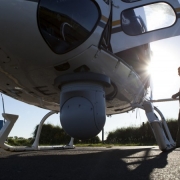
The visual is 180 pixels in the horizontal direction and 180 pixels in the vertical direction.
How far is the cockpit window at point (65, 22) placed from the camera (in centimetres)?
366

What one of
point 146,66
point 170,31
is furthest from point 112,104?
point 170,31

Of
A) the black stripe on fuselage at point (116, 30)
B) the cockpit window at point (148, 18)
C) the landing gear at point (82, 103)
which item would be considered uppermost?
the cockpit window at point (148, 18)

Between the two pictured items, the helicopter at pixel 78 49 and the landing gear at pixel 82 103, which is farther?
the landing gear at pixel 82 103

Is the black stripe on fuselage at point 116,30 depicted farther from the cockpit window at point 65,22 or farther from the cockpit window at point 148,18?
the cockpit window at point 65,22

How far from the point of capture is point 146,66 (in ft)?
21.5

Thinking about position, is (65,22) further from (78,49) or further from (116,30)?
(116,30)

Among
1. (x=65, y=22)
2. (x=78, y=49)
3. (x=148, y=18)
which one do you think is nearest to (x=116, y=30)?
(x=148, y=18)

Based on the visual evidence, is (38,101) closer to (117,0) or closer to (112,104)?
(112,104)

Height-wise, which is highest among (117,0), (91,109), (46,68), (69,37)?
(117,0)

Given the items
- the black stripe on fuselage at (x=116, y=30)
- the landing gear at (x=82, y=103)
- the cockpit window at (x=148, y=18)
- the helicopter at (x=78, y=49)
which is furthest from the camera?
the cockpit window at (x=148, y=18)

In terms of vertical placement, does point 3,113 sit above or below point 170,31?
below

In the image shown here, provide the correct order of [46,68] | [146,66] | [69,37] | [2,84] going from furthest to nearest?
1. [146,66]
2. [2,84]
3. [46,68]
4. [69,37]

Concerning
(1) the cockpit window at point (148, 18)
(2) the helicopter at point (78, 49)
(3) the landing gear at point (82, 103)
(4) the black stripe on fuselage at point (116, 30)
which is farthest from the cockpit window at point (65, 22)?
(1) the cockpit window at point (148, 18)

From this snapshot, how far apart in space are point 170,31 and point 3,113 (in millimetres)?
3666
